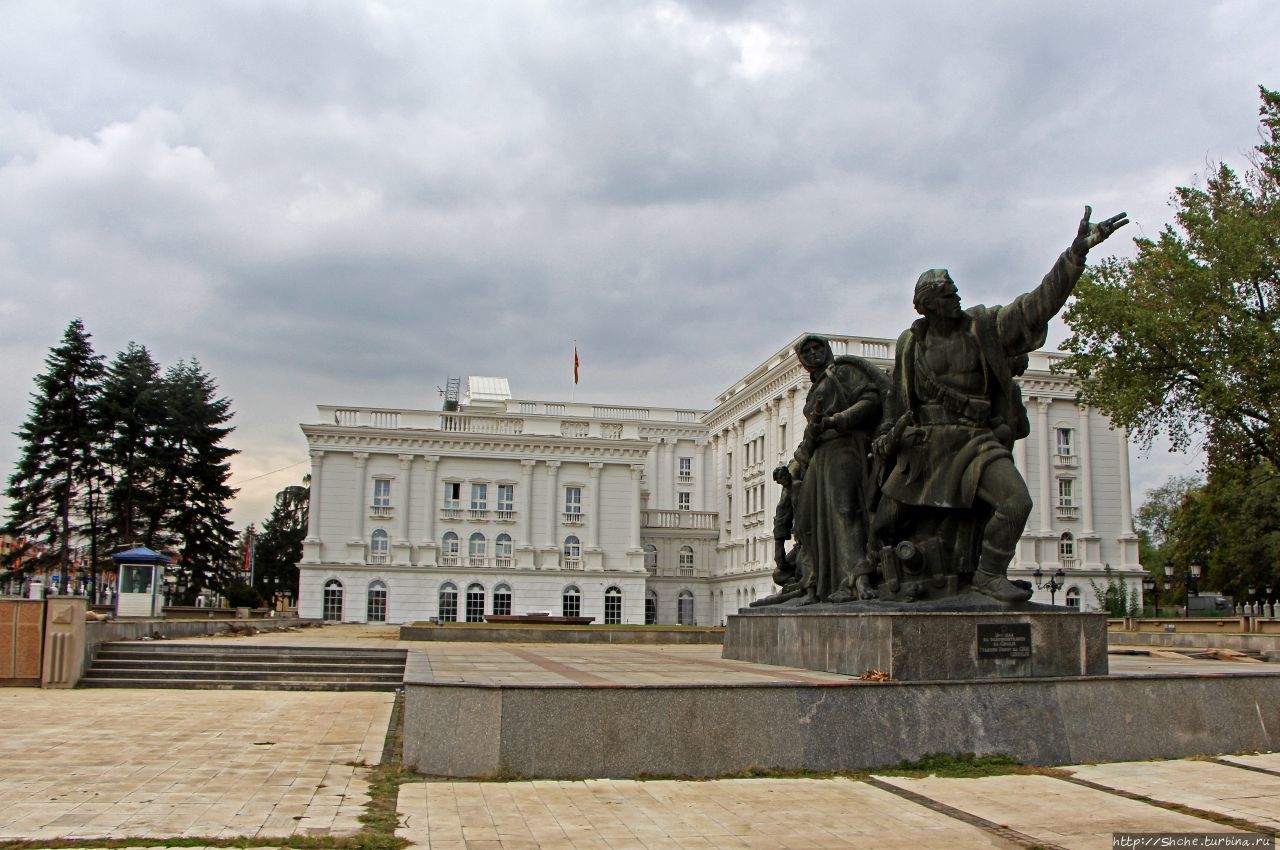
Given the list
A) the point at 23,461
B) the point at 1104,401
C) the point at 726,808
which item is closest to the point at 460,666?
the point at 726,808

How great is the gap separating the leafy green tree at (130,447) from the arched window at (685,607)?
32844mm

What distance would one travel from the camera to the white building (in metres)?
60.5

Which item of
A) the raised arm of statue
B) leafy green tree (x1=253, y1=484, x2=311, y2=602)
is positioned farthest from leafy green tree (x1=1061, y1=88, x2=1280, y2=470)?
leafy green tree (x1=253, y1=484, x2=311, y2=602)

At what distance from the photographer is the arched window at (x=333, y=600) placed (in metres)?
59.5

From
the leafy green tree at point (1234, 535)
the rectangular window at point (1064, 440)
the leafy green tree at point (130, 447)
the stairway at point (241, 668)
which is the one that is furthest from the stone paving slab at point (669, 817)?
the rectangular window at point (1064, 440)

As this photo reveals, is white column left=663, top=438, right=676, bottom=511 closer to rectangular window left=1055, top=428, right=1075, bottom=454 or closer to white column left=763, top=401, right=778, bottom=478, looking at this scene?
white column left=763, top=401, right=778, bottom=478

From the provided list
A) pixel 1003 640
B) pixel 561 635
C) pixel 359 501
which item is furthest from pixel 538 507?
pixel 1003 640

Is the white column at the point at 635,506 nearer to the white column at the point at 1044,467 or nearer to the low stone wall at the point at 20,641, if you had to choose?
the white column at the point at 1044,467

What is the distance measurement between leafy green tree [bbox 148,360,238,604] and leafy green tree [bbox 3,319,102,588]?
3.44 meters

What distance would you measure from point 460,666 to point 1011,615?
5.73 m

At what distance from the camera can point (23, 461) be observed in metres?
50.8

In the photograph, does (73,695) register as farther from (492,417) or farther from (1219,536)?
(1219,536)

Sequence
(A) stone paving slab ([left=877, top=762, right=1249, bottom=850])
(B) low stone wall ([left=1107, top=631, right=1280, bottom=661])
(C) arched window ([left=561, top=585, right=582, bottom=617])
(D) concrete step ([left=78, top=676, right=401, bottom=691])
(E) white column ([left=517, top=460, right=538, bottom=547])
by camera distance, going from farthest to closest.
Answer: (E) white column ([left=517, top=460, right=538, bottom=547]) < (C) arched window ([left=561, top=585, right=582, bottom=617]) < (B) low stone wall ([left=1107, top=631, right=1280, bottom=661]) < (D) concrete step ([left=78, top=676, right=401, bottom=691]) < (A) stone paving slab ([left=877, top=762, right=1249, bottom=850])

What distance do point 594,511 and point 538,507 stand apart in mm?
3335
